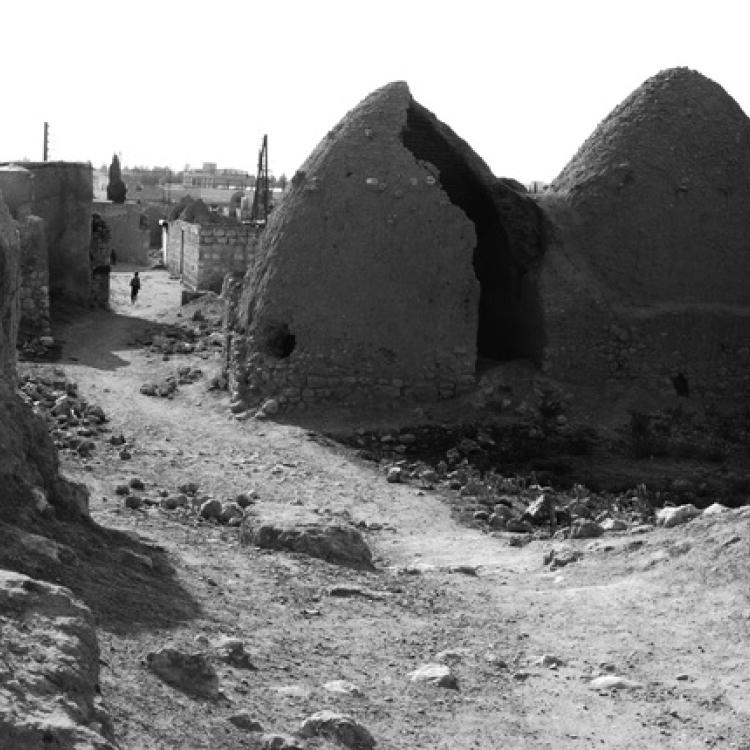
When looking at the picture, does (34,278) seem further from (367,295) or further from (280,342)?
(367,295)

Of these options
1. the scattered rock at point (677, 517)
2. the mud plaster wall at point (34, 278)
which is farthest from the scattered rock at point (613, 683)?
the mud plaster wall at point (34, 278)

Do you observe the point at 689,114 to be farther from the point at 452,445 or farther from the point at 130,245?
the point at 130,245

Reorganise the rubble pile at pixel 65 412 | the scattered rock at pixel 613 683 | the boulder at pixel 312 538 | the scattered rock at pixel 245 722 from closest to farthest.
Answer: the scattered rock at pixel 245 722 < the scattered rock at pixel 613 683 < the boulder at pixel 312 538 < the rubble pile at pixel 65 412

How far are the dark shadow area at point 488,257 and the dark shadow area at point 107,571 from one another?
29.8 ft

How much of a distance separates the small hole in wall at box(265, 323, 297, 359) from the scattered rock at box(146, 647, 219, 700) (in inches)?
389

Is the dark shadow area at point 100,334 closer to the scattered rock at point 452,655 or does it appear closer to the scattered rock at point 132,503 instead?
the scattered rock at point 132,503

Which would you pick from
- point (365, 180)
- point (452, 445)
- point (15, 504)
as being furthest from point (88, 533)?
point (365, 180)

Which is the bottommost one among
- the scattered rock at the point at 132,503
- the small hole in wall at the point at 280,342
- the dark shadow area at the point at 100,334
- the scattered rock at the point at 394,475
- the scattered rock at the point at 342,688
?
the scattered rock at the point at 394,475

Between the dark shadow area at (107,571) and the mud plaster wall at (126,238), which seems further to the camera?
the mud plaster wall at (126,238)

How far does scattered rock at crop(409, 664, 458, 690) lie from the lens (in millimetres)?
7207

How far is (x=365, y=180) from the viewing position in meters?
16.3

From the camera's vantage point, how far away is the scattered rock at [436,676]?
7.21 meters

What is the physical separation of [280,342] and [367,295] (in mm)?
1054

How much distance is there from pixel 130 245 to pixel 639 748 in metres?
30.8
